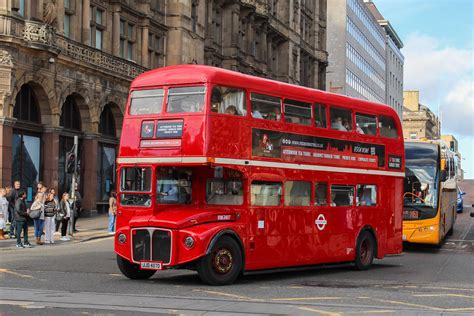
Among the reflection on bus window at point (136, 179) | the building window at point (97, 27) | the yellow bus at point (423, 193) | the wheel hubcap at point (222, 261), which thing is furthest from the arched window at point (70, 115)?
the wheel hubcap at point (222, 261)

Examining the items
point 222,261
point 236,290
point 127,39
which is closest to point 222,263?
point 222,261

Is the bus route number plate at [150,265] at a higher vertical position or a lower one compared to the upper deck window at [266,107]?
lower

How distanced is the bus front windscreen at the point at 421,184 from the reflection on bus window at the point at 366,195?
6079 mm

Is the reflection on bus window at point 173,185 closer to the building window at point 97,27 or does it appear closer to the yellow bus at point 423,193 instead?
the yellow bus at point 423,193

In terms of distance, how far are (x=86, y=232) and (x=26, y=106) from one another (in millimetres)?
7268

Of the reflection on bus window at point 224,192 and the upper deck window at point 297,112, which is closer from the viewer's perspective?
the reflection on bus window at point 224,192

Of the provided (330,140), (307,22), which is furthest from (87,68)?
(307,22)

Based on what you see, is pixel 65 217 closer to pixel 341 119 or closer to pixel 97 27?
pixel 341 119

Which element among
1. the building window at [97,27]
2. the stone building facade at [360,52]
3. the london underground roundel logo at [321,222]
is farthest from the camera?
the stone building facade at [360,52]

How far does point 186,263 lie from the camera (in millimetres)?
15789

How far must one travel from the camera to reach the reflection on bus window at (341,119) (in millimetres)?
19422

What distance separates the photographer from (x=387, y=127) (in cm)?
2158

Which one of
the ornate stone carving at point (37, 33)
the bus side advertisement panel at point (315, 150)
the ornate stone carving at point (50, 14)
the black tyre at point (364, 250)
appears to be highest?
the ornate stone carving at point (50, 14)

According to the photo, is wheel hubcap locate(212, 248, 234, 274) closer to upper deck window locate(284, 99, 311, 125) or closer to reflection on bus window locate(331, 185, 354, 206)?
upper deck window locate(284, 99, 311, 125)
